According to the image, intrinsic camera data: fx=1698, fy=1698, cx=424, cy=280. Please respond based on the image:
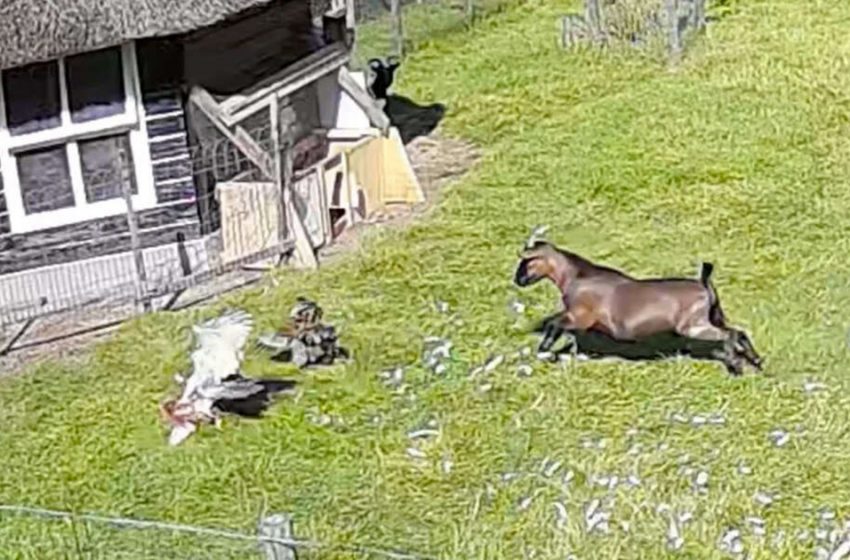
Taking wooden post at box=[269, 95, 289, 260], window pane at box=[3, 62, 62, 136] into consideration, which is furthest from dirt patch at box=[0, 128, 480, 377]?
window pane at box=[3, 62, 62, 136]

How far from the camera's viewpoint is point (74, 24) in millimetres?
10938

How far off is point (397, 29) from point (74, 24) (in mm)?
8375

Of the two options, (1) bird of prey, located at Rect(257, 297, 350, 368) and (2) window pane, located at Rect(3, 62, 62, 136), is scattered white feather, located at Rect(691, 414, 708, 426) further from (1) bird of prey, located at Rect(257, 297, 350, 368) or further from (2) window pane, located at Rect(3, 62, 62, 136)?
(2) window pane, located at Rect(3, 62, 62, 136)

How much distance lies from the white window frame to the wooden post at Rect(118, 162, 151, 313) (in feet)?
1.04

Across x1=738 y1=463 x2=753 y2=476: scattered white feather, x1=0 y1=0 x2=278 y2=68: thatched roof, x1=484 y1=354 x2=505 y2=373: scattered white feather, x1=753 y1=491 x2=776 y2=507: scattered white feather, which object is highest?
x1=0 y1=0 x2=278 y2=68: thatched roof

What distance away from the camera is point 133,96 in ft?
38.0

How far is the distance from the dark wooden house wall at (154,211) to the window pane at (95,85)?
0.18 m

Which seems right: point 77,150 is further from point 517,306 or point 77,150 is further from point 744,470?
point 744,470

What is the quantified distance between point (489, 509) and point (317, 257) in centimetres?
437

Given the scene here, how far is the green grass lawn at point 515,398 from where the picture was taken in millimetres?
7738

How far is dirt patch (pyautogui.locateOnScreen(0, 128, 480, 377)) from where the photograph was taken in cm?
1046

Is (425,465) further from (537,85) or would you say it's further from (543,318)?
(537,85)

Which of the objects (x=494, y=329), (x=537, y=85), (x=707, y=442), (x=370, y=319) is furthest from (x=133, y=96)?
(x=537, y=85)

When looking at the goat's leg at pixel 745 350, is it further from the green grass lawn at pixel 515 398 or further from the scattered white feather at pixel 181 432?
the scattered white feather at pixel 181 432
